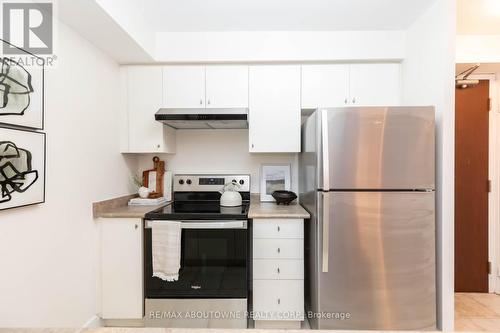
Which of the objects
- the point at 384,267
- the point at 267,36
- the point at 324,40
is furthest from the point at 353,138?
the point at 267,36

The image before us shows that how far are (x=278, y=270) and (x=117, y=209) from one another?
139cm

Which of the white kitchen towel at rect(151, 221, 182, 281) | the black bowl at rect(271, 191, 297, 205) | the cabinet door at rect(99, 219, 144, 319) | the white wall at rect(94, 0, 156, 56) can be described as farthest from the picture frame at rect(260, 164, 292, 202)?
the white wall at rect(94, 0, 156, 56)

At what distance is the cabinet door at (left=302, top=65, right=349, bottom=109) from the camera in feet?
7.81

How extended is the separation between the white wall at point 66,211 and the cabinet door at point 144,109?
7.3 inches

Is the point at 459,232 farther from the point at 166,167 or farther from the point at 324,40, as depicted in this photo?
the point at 166,167

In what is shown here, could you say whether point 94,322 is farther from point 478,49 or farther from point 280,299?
point 478,49

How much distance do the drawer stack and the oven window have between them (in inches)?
4.4

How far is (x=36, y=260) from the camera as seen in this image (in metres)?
1.49

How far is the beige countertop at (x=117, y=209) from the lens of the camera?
2.04 meters

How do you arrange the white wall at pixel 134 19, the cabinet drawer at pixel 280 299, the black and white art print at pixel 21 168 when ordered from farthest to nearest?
the cabinet drawer at pixel 280 299 < the white wall at pixel 134 19 < the black and white art print at pixel 21 168

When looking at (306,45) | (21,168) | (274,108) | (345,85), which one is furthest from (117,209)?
(345,85)

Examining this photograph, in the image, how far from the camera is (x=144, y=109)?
2.43 metres

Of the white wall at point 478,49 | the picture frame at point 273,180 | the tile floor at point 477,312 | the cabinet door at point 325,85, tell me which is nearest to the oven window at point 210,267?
the picture frame at point 273,180

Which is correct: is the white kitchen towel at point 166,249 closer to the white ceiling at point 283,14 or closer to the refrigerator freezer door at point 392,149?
the refrigerator freezer door at point 392,149
